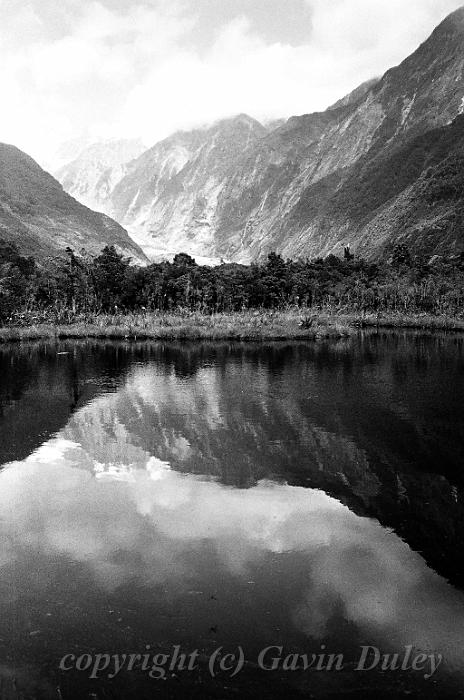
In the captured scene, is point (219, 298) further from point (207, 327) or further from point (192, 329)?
point (192, 329)

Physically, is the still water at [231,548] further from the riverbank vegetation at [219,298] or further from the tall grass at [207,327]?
the riverbank vegetation at [219,298]

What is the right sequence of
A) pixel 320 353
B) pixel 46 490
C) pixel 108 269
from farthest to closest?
pixel 108 269
pixel 320 353
pixel 46 490

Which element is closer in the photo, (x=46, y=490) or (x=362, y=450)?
(x=46, y=490)

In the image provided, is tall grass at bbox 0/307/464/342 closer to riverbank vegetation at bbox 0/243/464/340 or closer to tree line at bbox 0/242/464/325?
riverbank vegetation at bbox 0/243/464/340

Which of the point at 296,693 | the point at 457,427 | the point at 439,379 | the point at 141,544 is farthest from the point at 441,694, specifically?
the point at 439,379

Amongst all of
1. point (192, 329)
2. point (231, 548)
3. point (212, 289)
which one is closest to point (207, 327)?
point (192, 329)

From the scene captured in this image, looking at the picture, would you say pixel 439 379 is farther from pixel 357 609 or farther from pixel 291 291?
pixel 291 291
